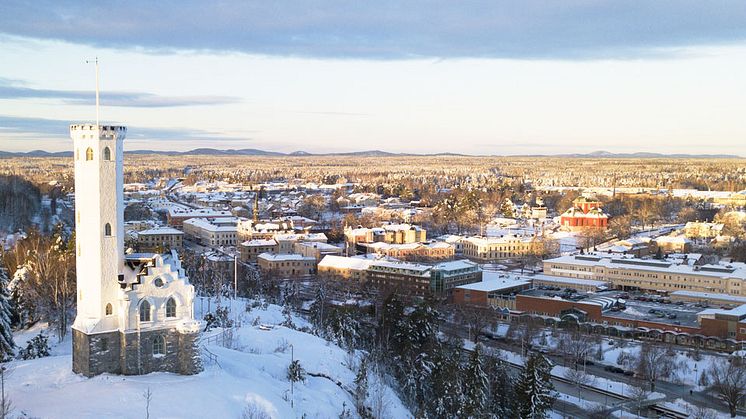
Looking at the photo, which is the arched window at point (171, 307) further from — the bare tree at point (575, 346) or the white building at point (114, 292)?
the bare tree at point (575, 346)

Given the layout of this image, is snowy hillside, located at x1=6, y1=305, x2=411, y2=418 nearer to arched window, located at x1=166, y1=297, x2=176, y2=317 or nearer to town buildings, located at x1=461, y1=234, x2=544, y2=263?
arched window, located at x1=166, y1=297, x2=176, y2=317

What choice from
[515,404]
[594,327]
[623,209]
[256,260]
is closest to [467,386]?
[515,404]

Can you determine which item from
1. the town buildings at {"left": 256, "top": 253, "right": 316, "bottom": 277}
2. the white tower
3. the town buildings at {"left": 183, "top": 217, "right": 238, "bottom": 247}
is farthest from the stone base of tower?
the town buildings at {"left": 183, "top": 217, "right": 238, "bottom": 247}

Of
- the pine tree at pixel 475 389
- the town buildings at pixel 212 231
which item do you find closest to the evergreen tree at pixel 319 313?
the pine tree at pixel 475 389

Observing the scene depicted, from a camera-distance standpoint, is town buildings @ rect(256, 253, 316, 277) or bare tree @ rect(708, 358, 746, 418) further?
town buildings @ rect(256, 253, 316, 277)

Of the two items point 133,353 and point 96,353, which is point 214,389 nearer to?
point 133,353

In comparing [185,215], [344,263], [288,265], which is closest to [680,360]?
[344,263]
